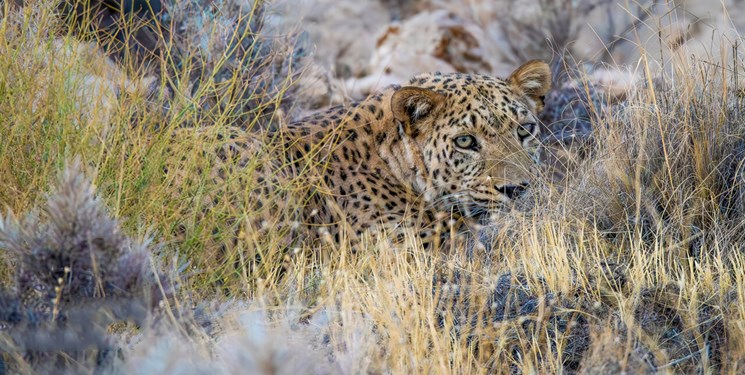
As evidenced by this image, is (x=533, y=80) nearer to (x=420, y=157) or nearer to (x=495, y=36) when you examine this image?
(x=420, y=157)

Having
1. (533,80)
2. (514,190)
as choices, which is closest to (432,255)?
(514,190)

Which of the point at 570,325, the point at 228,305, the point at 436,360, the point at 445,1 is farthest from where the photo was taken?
the point at 445,1

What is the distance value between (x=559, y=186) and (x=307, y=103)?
13.2 ft

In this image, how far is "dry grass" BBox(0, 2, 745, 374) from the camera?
4375 mm

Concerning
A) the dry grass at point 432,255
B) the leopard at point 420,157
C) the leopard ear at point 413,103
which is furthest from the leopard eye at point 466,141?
the dry grass at point 432,255

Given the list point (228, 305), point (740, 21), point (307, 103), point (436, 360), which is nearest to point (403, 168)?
point (228, 305)

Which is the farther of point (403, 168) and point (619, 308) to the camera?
point (403, 168)

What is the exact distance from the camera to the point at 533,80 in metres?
7.05

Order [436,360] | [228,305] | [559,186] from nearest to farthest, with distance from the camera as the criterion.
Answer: [436,360] → [228,305] → [559,186]

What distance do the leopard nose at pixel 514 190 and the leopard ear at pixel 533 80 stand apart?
30.4 inches

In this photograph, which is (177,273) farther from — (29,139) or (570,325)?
(570,325)

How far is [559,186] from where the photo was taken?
6.36 meters

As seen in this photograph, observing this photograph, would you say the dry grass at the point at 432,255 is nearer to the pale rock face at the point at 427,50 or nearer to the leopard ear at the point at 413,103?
the leopard ear at the point at 413,103

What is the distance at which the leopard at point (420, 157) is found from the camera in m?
6.51
